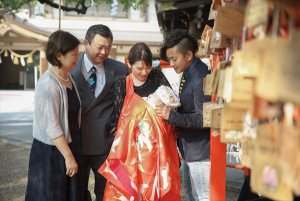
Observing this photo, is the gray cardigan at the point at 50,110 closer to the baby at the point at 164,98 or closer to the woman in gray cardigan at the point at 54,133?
the woman in gray cardigan at the point at 54,133

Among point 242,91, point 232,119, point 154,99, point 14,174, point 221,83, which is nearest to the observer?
point 242,91

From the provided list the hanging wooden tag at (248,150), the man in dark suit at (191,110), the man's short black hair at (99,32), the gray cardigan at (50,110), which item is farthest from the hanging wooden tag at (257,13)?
the man's short black hair at (99,32)

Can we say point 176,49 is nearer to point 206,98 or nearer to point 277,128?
point 206,98

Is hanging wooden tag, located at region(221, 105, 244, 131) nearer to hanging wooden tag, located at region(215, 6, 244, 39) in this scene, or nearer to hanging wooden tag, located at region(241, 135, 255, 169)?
hanging wooden tag, located at region(241, 135, 255, 169)

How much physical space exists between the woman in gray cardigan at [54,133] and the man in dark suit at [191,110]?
2.20ft

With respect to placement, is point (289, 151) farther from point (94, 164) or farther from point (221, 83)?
point (94, 164)

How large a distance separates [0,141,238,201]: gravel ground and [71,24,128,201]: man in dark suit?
1536mm

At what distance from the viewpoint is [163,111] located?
2.42 meters

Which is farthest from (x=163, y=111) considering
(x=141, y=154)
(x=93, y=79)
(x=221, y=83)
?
(x=221, y=83)

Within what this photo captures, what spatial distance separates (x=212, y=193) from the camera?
85.7 inches

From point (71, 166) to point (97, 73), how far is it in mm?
916

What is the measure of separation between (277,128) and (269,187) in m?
0.18

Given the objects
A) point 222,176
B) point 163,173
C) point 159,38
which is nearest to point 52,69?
point 163,173

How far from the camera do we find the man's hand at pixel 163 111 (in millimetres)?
2414
